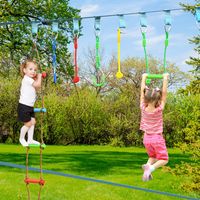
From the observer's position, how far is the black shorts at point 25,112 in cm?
440

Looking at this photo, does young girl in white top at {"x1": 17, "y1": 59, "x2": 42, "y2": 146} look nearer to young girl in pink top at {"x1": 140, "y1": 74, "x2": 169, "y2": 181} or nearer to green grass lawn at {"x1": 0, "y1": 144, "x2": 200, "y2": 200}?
young girl in pink top at {"x1": 140, "y1": 74, "x2": 169, "y2": 181}

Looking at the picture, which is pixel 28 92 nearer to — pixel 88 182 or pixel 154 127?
pixel 154 127

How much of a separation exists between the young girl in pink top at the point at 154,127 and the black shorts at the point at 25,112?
103 cm

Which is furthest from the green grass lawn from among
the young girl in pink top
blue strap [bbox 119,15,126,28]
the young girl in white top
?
the young girl in pink top

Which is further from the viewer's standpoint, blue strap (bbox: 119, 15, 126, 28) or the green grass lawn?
the green grass lawn

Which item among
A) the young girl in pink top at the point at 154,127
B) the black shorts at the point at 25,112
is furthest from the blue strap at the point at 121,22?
the black shorts at the point at 25,112

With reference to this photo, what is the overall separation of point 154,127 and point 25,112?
3.85 feet

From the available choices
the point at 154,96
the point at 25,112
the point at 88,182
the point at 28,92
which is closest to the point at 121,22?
the point at 154,96

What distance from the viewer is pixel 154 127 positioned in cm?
395

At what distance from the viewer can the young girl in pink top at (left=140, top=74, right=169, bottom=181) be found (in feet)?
12.9

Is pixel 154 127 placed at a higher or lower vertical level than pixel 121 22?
lower

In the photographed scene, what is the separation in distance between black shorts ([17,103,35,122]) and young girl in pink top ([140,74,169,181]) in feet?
3.37

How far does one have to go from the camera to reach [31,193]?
11.0 meters

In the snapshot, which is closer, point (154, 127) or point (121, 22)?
point (154, 127)
